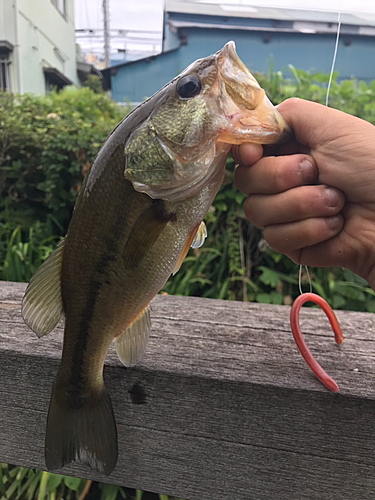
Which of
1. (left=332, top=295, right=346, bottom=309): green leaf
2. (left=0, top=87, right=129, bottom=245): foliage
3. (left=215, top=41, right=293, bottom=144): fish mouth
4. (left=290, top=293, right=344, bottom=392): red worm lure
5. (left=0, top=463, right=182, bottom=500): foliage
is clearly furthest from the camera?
(left=0, top=87, right=129, bottom=245): foliage

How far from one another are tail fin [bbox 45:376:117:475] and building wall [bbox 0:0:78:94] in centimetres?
1010

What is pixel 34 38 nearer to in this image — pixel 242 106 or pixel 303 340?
pixel 242 106

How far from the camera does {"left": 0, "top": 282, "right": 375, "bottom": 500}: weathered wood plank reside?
2.87 ft

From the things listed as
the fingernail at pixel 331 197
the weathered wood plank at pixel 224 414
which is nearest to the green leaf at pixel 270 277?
→ the weathered wood plank at pixel 224 414

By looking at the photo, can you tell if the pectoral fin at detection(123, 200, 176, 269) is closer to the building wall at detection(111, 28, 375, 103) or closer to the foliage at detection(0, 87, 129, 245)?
the foliage at detection(0, 87, 129, 245)

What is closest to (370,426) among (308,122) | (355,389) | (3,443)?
(355,389)

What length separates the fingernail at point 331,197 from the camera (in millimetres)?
843

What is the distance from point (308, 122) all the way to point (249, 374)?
642 millimetres

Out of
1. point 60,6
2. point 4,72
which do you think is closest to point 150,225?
point 4,72

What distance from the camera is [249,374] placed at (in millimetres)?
905

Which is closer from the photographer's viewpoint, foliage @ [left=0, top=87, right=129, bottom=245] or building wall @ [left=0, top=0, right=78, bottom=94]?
foliage @ [left=0, top=87, right=129, bottom=245]

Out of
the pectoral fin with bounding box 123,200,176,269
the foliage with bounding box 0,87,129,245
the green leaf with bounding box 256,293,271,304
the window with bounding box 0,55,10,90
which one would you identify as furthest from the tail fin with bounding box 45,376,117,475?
the window with bounding box 0,55,10,90

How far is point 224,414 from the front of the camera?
0.91 m

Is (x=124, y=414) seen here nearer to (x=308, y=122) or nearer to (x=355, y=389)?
(x=355, y=389)
